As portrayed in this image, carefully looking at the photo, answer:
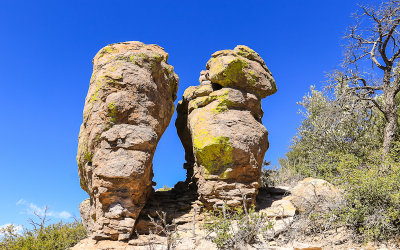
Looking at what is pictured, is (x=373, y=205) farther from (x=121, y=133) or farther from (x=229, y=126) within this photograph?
(x=121, y=133)

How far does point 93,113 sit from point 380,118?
16.7m

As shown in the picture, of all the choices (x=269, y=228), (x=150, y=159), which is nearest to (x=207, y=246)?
(x=269, y=228)

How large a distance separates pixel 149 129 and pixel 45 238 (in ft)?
22.2

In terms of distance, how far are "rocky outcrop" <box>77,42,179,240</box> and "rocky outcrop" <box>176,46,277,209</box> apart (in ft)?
5.78

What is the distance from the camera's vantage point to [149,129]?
11531mm

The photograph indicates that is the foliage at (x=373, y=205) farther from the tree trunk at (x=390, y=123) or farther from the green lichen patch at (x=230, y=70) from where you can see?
the green lichen patch at (x=230, y=70)

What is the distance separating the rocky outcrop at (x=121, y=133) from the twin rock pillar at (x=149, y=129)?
0.11 ft

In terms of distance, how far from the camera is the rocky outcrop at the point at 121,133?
10.6 m

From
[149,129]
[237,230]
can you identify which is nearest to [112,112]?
[149,129]

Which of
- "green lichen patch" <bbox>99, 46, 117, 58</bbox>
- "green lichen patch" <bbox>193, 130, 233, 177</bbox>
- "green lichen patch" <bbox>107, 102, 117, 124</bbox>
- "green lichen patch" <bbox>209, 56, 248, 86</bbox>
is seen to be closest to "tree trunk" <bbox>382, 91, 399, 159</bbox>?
"green lichen patch" <bbox>209, 56, 248, 86</bbox>

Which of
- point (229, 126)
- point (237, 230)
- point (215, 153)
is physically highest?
point (229, 126)

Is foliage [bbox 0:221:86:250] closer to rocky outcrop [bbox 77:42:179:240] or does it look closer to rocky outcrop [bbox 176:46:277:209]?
rocky outcrop [bbox 77:42:179:240]

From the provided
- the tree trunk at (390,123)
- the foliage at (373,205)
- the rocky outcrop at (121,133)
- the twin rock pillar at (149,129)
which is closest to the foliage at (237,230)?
the twin rock pillar at (149,129)

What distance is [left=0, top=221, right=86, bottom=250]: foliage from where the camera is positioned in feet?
40.6
